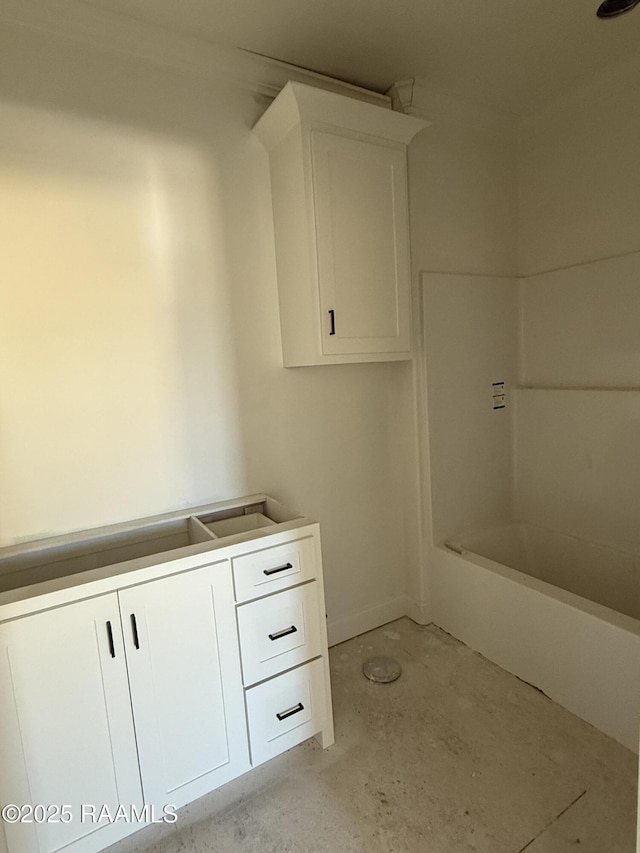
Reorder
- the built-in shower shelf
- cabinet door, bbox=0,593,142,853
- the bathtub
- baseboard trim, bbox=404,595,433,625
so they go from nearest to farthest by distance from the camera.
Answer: cabinet door, bbox=0,593,142,853 < the bathtub < the built-in shower shelf < baseboard trim, bbox=404,595,433,625

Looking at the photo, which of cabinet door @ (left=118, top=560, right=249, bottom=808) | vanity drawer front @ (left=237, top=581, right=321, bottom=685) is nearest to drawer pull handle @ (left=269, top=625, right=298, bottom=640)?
vanity drawer front @ (left=237, top=581, right=321, bottom=685)

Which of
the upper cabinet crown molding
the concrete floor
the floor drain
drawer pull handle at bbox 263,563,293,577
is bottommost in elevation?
the concrete floor

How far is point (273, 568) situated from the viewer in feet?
5.18

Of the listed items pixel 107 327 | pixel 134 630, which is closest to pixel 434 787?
pixel 134 630

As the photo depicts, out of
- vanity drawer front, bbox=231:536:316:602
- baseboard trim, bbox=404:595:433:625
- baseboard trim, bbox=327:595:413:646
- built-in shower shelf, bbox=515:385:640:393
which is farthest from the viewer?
baseboard trim, bbox=404:595:433:625

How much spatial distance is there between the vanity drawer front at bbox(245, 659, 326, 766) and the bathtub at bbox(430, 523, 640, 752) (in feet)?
2.86

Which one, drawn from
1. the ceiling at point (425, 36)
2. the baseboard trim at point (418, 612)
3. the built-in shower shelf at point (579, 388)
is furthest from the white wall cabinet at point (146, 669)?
the ceiling at point (425, 36)

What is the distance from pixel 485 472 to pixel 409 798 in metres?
1.57

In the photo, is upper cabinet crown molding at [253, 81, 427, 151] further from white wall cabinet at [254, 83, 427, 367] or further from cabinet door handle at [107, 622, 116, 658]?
cabinet door handle at [107, 622, 116, 658]

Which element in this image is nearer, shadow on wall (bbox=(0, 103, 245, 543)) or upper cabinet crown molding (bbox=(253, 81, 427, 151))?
shadow on wall (bbox=(0, 103, 245, 543))

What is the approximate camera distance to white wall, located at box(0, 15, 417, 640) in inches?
62.5

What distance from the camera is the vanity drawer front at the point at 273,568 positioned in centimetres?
153

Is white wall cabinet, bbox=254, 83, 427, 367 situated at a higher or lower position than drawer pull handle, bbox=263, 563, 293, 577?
higher

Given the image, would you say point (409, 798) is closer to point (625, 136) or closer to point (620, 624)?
point (620, 624)
